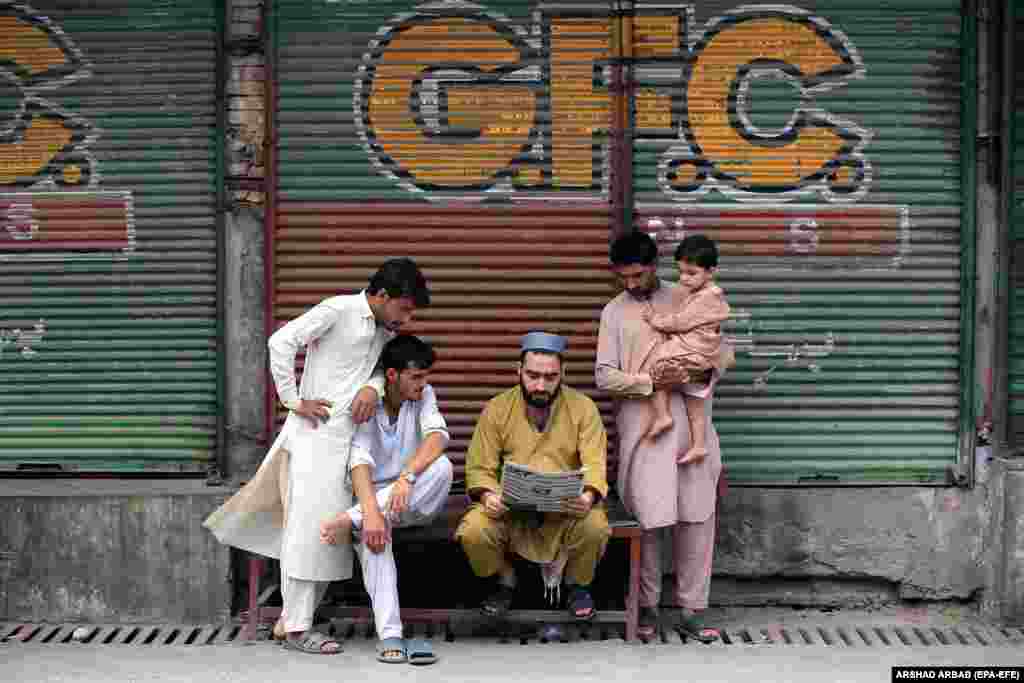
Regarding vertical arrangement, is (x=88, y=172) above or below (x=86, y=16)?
below

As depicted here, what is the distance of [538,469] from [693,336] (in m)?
0.92

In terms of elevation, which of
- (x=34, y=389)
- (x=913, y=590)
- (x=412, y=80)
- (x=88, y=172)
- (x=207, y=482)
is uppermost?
(x=412, y=80)

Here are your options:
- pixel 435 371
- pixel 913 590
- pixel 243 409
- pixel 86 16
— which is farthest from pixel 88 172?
pixel 913 590

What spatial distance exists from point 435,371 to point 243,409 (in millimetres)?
971

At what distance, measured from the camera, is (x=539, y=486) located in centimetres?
619

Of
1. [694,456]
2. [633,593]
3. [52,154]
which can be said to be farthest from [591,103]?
[52,154]

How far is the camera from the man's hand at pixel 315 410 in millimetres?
6336

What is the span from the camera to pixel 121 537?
696 centimetres

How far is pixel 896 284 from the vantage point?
7219 mm

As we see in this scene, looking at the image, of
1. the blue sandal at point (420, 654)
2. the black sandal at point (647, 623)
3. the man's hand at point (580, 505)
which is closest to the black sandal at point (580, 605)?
the black sandal at point (647, 623)

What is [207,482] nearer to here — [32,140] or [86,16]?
[32,140]

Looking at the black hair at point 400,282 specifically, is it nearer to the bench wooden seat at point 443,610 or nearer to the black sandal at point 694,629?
the bench wooden seat at point 443,610

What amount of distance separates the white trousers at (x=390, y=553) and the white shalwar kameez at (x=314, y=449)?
0.49 feet

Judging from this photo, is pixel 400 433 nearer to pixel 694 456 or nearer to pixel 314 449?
pixel 314 449
